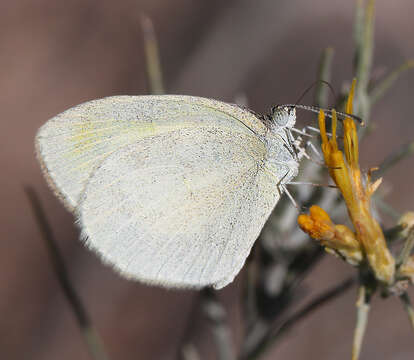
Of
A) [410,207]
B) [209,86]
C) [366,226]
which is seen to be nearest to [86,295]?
[209,86]

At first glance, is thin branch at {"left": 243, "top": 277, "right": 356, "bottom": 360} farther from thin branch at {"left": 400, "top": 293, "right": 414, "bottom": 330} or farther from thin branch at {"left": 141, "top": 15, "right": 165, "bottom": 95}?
thin branch at {"left": 141, "top": 15, "right": 165, "bottom": 95}

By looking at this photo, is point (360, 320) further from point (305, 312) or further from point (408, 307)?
point (305, 312)

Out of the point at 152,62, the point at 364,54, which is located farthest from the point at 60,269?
the point at 364,54

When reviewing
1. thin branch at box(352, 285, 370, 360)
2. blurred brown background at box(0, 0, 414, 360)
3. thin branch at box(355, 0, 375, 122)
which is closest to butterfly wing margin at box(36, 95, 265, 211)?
thin branch at box(355, 0, 375, 122)

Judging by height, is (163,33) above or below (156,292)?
above

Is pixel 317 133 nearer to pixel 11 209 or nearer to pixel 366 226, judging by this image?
pixel 366 226

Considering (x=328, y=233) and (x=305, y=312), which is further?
(x=305, y=312)
